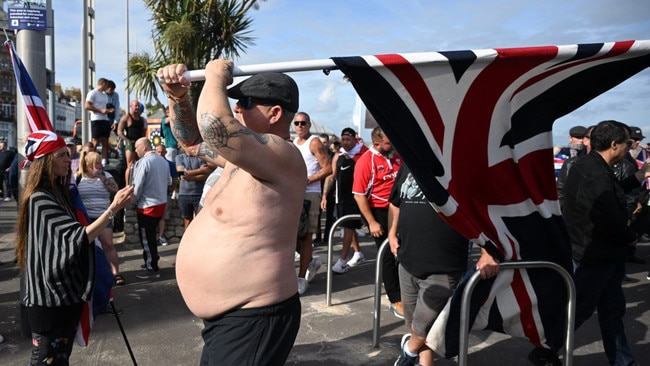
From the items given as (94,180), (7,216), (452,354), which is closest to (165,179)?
(94,180)

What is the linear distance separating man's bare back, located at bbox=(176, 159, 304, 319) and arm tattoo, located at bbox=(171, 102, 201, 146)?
2.14 feet

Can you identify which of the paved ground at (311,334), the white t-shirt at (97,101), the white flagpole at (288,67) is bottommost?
the paved ground at (311,334)

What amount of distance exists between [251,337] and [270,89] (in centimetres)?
98

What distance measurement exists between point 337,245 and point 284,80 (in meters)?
7.01

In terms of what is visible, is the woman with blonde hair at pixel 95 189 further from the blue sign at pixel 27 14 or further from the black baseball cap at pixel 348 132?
the black baseball cap at pixel 348 132

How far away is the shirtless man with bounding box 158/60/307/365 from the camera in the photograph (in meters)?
1.89

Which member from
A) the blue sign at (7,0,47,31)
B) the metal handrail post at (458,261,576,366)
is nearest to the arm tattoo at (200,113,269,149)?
the metal handrail post at (458,261,576,366)

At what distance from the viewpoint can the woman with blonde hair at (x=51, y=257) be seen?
2871 mm

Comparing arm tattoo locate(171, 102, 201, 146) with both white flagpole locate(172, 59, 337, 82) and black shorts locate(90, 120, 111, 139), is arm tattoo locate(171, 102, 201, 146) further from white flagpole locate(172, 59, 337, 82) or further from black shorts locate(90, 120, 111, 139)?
black shorts locate(90, 120, 111, 139)

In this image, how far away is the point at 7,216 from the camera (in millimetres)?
12047

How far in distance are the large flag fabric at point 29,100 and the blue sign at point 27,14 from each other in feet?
4.61

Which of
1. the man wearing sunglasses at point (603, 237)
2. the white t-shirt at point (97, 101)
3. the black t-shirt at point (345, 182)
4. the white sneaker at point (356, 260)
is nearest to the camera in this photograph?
the man wearing sunglasses at point (603, 237)

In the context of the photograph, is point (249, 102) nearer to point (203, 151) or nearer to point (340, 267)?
point (203, 151)

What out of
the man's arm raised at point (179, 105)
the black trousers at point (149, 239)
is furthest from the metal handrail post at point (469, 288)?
the black trousers at point (149, 239)
